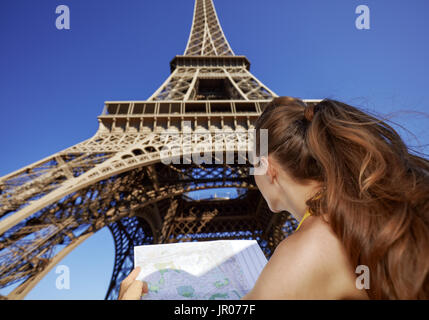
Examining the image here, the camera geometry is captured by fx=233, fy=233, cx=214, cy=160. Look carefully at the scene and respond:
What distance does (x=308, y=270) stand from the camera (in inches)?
26.8

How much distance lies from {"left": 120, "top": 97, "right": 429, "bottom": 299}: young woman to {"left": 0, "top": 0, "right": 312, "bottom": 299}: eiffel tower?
6895 mm

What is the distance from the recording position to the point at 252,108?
12.0 metres

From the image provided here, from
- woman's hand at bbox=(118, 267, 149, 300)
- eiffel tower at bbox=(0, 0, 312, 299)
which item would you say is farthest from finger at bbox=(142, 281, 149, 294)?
eiffel tower at bbox=(0, 0, 312, 299)

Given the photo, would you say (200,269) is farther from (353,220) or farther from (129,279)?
(353,220)

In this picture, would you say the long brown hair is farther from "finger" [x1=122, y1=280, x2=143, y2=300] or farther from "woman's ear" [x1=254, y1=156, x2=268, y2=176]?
"finger" [x1=122, y1=280, x2=143, y2=300]

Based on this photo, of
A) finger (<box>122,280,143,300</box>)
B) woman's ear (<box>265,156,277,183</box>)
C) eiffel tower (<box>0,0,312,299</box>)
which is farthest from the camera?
eiffel tower (<box>0,0,312,299</box>)

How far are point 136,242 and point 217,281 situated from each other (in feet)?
46.3

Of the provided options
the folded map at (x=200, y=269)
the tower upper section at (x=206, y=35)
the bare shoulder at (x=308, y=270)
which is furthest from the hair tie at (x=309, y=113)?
the tower upper section at (x=206, y=35)

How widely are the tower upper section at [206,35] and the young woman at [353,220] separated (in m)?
20.3

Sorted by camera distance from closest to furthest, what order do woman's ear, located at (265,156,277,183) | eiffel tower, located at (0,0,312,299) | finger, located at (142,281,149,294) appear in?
finger, located at (142,281,149,294)
woman's ear, located at (265,156,277,183)
eiffel tower, located at (0,0,312,299)

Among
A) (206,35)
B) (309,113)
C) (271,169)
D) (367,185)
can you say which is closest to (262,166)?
(271,169)

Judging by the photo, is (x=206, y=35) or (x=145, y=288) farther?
(x=206, y=35)

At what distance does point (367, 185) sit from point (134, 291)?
105cm

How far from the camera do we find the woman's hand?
3.39 feet
